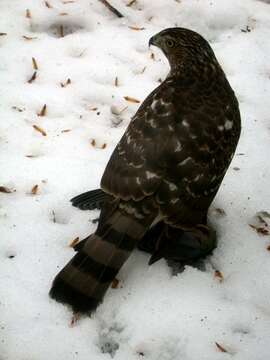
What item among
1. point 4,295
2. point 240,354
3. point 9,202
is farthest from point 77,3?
point 240,354

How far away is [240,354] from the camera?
8.66 feet

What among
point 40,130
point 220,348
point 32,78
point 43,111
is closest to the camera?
point 220,348

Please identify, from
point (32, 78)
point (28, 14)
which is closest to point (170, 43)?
point (32, 78)

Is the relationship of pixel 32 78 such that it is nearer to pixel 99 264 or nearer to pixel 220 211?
pixel 220 211

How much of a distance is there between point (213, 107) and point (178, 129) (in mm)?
275

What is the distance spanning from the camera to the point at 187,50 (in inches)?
123

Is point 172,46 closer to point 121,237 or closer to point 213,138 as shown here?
point 213,138

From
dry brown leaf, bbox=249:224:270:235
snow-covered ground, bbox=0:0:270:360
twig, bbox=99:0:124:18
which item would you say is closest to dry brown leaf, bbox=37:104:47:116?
snow-covered ground, bbox=0:0:270:360

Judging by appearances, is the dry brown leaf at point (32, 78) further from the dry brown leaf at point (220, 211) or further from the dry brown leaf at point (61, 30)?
the dry brown leaf at point (220, 211)

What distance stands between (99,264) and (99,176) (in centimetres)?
104

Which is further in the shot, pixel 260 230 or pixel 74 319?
pixel 260 230

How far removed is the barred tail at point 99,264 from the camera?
8.90 ft

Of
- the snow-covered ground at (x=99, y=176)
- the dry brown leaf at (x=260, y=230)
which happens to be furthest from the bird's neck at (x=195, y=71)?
the dry brown leaf at (x=260, y=230)

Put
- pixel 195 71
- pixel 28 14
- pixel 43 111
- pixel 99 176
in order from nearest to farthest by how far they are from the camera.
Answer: pixel 195 71
pixel 99 176
pixel 43 111
pixel 28 14
